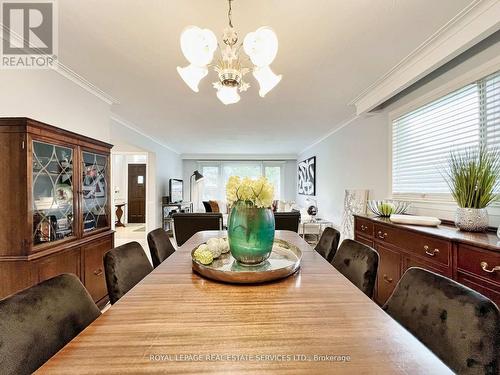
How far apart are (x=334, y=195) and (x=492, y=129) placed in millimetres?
3148

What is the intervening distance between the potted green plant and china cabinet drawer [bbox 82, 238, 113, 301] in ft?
10.1

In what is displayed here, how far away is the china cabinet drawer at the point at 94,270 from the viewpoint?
218 centimetres

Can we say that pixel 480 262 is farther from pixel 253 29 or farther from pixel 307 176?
pixel 307 176

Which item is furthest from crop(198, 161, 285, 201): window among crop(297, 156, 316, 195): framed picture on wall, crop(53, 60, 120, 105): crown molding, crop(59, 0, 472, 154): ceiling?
crop(53, 60, 120, 105): crown molding

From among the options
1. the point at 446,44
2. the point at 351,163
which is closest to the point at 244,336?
the point at 446,44

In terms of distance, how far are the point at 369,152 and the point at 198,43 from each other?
9.83ft

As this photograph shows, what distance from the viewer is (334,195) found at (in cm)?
480

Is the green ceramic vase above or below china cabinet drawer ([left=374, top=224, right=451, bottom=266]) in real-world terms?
above

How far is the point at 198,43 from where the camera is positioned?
1.24 meters

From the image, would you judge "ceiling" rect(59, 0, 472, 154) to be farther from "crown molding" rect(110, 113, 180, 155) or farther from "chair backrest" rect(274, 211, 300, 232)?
"chair backrest" rect(274, 211, 300, 232)

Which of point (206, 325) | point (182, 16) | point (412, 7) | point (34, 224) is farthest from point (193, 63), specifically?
point (34, 224)

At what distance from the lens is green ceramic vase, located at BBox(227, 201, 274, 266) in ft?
3.72

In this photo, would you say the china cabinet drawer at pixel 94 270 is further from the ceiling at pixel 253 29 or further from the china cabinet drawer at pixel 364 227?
the china cabinet drawer at pixel 364 227

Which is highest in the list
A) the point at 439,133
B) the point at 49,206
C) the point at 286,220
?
the point at 439,133
